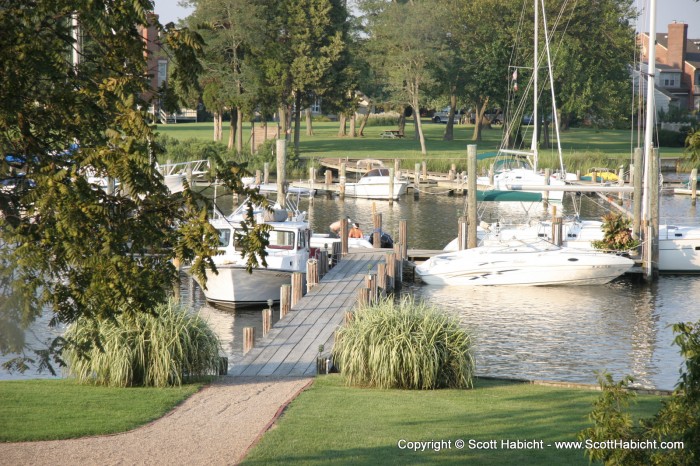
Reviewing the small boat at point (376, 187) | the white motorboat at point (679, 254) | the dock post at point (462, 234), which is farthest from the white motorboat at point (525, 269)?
the small boat at point (376, 187)

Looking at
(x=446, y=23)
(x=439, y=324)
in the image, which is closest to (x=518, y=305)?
(x=439, y=324)

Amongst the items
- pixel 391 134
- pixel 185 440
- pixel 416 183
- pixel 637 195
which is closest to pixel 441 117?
pixel 391 134

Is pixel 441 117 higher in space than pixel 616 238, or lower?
higher

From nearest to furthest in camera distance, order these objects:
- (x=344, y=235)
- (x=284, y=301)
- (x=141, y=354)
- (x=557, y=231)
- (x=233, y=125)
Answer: (x=141, y=354), (x=284, y=301), (x=344, y=235), (x=557, y=231), (x=233, y=125)

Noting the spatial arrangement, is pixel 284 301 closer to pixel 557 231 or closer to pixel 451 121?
pixel 557 231

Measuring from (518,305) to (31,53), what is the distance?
2377 cm

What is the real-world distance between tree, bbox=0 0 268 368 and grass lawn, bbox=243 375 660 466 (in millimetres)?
3560

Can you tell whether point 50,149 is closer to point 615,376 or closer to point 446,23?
point 615,376

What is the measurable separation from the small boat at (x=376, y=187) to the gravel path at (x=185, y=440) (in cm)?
4379

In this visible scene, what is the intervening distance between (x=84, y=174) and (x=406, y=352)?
835 cm

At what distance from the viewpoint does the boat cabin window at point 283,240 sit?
30.5m

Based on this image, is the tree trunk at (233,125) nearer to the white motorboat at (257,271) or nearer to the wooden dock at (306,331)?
the white motorboat at (257,271)

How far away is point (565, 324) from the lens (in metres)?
27.8

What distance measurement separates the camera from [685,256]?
116 feet
